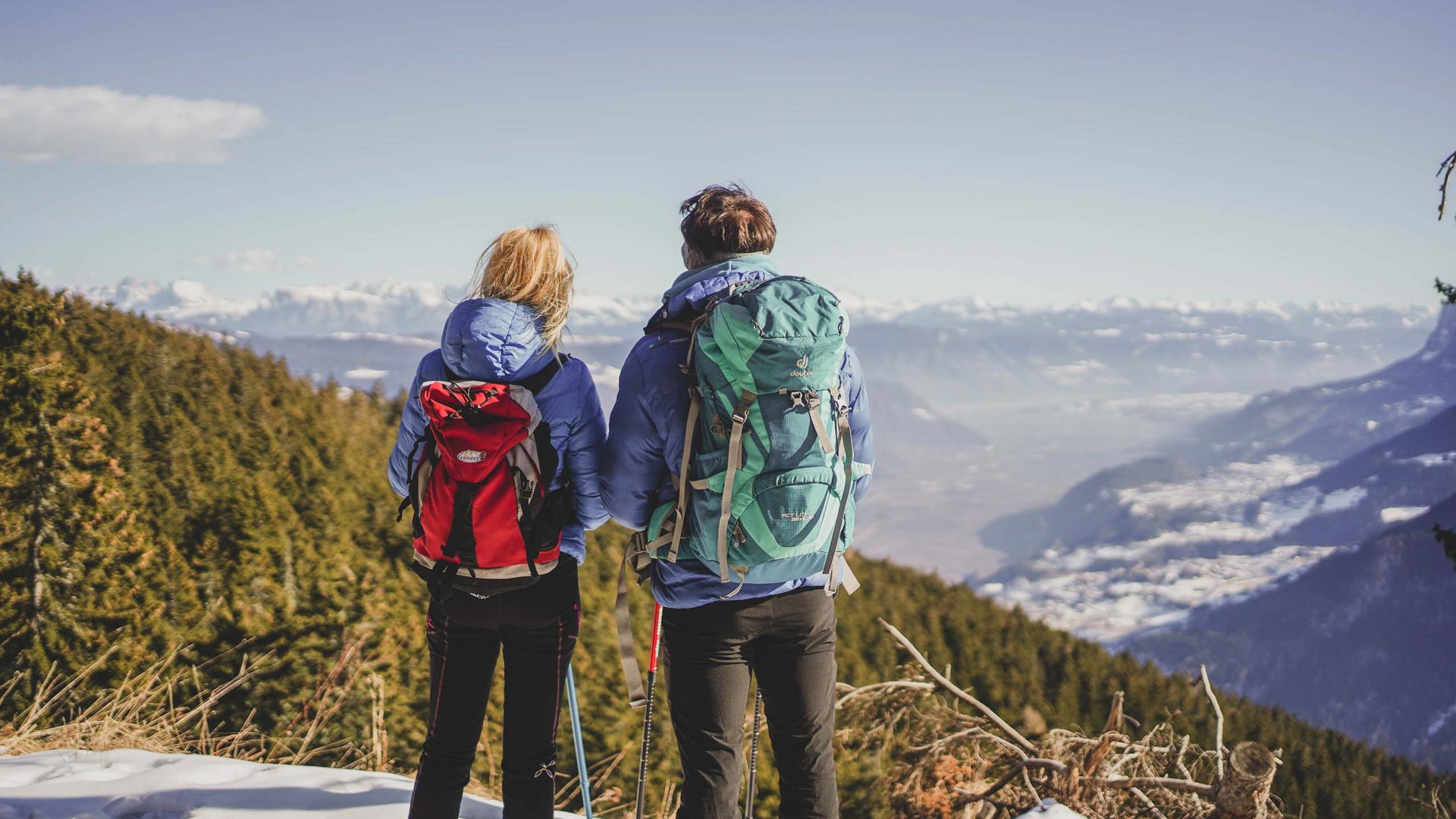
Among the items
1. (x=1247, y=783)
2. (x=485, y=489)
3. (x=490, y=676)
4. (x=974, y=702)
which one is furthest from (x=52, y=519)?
(x=1247, y=783)

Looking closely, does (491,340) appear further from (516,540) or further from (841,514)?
(841,514)

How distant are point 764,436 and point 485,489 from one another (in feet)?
2.89

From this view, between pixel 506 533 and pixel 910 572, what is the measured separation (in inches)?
512

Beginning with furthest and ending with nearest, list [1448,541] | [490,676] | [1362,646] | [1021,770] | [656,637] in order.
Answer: [1362,646] < [1448,541] < [1021,770] < [656,637] < [490,676]

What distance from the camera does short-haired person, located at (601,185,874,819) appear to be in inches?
95.3

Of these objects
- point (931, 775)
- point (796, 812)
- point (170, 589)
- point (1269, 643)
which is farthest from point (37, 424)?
point (1269, 643)

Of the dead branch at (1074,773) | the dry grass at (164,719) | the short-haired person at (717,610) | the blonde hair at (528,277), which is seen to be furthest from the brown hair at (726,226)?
the dry grass at (164,719)

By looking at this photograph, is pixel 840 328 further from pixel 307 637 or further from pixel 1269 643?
pixel 1269 643

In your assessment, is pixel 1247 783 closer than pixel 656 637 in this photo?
No

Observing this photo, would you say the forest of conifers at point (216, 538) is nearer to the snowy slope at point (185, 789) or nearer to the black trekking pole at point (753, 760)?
the snowy slope at point (185, 789)

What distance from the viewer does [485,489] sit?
2.52 metres

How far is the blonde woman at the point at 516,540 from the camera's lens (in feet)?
8.32

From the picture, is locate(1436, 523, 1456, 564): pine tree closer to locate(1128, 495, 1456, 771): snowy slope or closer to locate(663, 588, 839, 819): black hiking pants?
locate(663, 588, 839, 819): black hiking pants

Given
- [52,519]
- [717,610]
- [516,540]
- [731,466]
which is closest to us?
[731,466]
